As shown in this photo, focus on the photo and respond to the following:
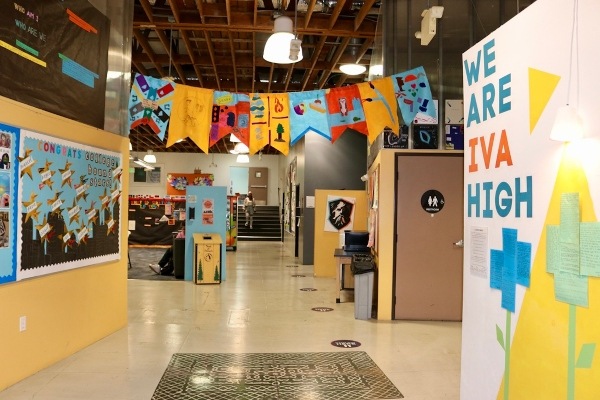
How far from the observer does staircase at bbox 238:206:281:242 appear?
21.1 m

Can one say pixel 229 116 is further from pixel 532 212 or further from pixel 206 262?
pixel 532 212

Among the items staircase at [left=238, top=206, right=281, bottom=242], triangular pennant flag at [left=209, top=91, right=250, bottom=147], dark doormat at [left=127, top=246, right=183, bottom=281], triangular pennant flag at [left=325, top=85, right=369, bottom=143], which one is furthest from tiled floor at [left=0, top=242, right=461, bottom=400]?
staircase at [left=238, top=206, right=281, bottom=242]

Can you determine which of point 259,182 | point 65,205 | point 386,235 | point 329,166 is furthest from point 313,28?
point 259,182

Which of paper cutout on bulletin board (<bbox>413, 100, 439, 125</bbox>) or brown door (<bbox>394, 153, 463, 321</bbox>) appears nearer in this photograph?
brown door (<bbox>394, 153, 463, 321</bbox>)

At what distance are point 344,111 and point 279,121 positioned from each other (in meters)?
0.85

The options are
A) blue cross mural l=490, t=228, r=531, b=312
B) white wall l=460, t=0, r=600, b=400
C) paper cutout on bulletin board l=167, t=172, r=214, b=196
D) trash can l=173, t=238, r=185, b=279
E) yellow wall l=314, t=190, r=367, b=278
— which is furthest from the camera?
paper cutout on bulletin board l=167, t=172, r=214, b=196

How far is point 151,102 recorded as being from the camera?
6316 millimetres

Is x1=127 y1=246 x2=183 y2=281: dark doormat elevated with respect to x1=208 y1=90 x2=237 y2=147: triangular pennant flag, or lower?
lower

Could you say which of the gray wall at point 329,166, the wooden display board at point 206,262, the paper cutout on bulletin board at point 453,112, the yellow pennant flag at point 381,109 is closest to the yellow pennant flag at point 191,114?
the yellow pennant flag at point 381,109

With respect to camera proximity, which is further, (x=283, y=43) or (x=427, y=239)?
(x=427, y=239)

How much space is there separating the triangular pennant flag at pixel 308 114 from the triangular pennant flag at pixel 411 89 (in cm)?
96

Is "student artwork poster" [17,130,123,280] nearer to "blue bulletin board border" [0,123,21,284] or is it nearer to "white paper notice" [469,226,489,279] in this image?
"blue bulletin board border" [0,123,21,284]

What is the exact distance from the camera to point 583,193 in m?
2.22

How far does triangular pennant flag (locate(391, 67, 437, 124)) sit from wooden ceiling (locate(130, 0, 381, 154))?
3.28 ft
